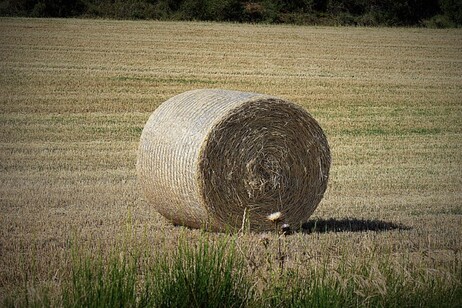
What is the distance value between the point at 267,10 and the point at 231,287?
31944 mm

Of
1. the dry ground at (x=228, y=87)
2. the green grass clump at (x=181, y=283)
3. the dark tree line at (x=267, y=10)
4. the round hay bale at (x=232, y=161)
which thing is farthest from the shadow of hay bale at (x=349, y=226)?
the dark tree line at (x=267, y=10)

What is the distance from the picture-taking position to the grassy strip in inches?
206

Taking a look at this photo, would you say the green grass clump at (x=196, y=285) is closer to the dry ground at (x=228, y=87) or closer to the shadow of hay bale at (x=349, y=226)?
the dry ground at (x=228, y=87)

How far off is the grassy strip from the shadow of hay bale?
3000 mm

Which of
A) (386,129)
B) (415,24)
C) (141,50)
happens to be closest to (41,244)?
(386,129)

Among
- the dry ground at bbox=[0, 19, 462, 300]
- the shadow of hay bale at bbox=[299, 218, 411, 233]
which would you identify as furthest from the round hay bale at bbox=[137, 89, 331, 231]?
the dry ground at bbox=[0, 19, 462, 300]

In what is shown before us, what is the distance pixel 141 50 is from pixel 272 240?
62.2 ft

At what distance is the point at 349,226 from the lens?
898 centimetres

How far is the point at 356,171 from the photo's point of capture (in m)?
12.3

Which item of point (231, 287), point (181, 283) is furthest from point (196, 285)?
point (231, 287)

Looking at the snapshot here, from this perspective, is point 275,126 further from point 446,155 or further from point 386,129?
point 386,129

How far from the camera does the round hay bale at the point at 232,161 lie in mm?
8508

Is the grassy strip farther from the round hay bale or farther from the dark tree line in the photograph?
the dark tree line

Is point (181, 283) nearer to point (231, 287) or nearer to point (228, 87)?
point (231, 287)
